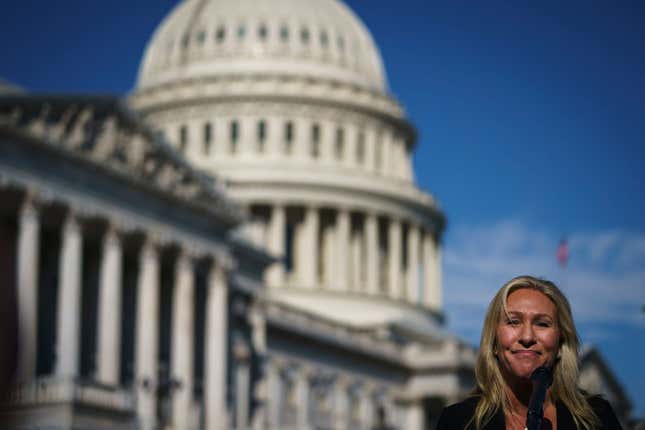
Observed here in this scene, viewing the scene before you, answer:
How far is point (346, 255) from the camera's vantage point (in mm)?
126500

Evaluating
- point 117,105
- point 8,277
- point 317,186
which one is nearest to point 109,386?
point 8,277

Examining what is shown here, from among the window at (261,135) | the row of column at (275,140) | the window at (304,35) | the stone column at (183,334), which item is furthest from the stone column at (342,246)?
the stone column at (183,334)

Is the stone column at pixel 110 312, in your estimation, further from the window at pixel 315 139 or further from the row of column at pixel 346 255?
the window at pixel 315 139

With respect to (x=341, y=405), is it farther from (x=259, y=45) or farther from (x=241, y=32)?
(x=241, y=32)

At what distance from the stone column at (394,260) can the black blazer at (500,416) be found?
402 ft

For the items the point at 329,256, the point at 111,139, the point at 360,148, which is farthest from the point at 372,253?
the point at 111,139

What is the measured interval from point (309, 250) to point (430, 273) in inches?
633

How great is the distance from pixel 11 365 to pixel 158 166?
6261 cm

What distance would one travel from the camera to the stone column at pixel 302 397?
98106 mm

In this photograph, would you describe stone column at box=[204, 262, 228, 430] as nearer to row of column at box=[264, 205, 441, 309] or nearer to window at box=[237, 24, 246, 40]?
row of column at box=[264, 205, 441, 309]

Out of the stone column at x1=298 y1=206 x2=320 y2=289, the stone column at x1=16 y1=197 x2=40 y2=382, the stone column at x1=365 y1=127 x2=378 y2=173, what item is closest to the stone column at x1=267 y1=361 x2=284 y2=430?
the stone column at x1=298 y1=206 x2=320 y2=289

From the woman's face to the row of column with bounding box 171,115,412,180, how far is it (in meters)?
121

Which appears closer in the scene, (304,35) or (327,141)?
(327,141)

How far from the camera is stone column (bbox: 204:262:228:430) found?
7450cm
